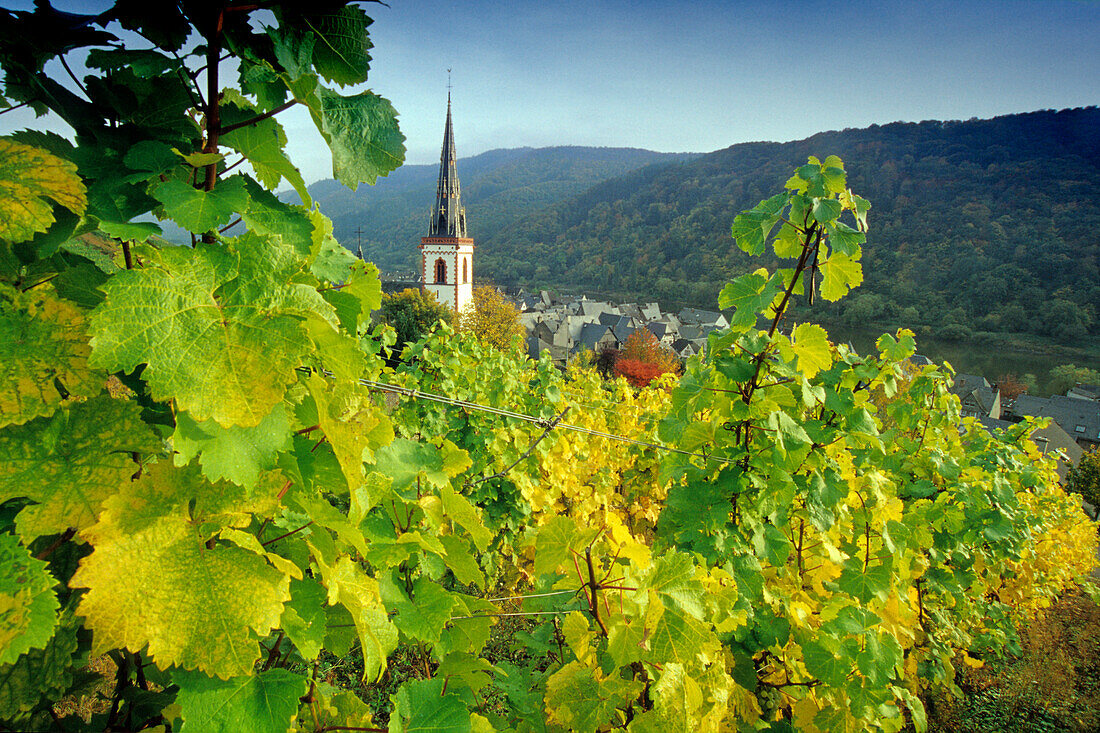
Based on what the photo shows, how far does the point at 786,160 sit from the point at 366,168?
119 m

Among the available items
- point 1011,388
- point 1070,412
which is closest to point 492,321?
point 1070,412

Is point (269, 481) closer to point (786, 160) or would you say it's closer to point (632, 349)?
point (632, 349)

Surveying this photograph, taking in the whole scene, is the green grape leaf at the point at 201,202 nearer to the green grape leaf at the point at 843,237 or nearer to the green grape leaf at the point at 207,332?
the green grape leaf at the point at 207,332

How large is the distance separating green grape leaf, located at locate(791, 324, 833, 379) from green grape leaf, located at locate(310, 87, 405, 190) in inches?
74.5

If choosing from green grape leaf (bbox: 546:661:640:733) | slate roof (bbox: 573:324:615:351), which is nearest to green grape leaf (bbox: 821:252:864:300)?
green grape leaf (bbox: 546:661:640:733)

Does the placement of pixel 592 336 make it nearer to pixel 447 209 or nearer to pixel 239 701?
pixel 447 209

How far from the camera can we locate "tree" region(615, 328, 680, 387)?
120 ft

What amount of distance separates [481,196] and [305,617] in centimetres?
16909

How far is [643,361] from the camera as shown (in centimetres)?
4128

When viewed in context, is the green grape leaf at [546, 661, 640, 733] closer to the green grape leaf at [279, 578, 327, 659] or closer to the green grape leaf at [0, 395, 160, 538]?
the green grape leaf at [279, 578, 327, 659]

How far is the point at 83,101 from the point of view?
932 millimetres

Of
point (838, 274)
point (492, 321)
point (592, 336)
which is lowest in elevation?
point (592, 336)

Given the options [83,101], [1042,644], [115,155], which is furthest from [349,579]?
[1042,644]

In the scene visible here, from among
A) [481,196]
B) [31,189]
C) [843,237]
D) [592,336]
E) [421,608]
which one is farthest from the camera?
[481,196]
